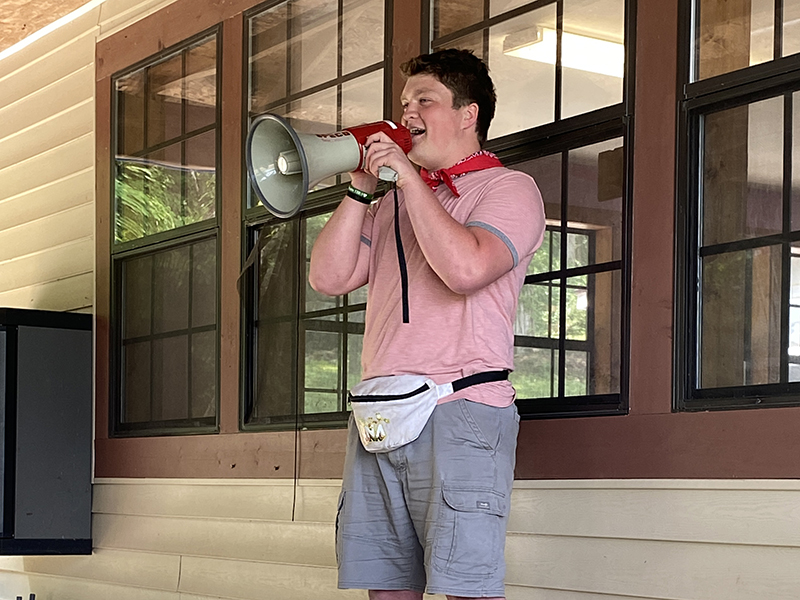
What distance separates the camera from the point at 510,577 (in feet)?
10.5

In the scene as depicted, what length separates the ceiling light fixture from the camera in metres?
3.07

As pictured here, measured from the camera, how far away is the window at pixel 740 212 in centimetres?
263

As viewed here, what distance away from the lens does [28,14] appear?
5602mm

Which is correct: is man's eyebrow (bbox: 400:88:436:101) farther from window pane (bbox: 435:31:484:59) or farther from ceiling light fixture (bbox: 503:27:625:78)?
window pane (bbox: 435:31:484:59)

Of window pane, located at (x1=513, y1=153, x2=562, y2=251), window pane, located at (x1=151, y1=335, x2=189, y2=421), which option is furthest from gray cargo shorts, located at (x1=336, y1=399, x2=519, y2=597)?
window pane, located at (x1=151, y1=335, x2=189, y2=421)

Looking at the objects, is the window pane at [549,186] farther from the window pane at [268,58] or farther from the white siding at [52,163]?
the white siding at [52,163]

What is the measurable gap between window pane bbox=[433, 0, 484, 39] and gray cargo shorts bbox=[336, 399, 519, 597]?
1.48 metres

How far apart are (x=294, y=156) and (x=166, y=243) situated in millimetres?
2346

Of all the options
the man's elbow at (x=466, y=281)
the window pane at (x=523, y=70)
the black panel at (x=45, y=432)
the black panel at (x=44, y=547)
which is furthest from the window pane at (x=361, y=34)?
the black panel at (x=44, y=547)

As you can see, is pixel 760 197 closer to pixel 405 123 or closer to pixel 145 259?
pixel 405 123

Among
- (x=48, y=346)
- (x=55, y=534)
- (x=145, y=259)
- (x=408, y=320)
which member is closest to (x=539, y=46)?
(x=408, y=320)

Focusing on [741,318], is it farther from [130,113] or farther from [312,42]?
[130,113]

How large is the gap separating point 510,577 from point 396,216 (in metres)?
1.13

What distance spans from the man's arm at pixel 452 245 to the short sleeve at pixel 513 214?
0.03 m
